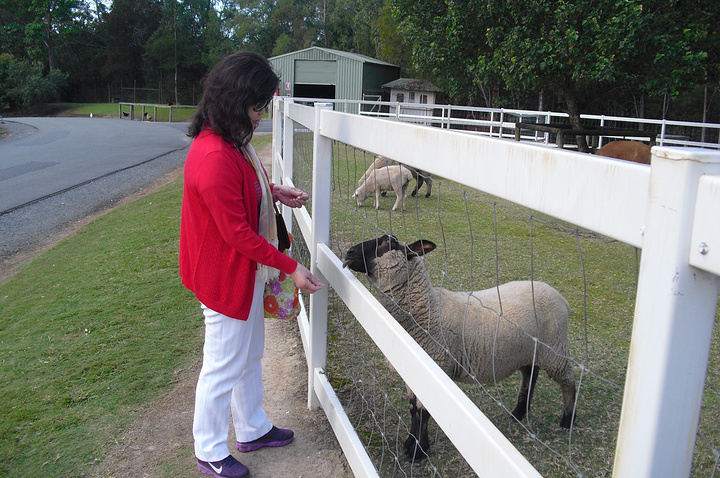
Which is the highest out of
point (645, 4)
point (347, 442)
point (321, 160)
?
point (645, 4)

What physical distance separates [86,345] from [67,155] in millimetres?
14315

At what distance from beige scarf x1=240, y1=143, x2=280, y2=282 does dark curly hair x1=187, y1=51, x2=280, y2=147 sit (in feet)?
0.42

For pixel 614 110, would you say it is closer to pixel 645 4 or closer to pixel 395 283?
pixel 645 4

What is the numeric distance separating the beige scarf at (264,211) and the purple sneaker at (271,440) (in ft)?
2.96

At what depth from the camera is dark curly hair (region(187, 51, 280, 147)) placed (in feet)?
8.06

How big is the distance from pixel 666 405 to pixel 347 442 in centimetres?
207

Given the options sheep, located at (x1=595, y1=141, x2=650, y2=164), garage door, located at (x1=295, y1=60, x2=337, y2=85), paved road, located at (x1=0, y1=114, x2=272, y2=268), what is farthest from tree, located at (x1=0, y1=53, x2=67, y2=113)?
sheep, located at (x1=595, y1=141, x2=650, y2=164)

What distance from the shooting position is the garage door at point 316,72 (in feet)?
131

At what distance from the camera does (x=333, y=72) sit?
39.9m

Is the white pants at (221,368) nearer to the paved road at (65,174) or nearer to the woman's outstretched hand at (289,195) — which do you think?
the woman's outstretched hand at (289,195)

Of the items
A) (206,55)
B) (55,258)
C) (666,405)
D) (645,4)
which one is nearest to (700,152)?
(666,405)

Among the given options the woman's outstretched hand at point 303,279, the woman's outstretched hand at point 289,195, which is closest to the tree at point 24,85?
the woman's outstretched hand at point 289,195

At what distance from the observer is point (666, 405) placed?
89 centimetres

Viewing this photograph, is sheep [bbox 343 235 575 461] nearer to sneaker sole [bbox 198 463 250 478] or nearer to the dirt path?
the dirt path
